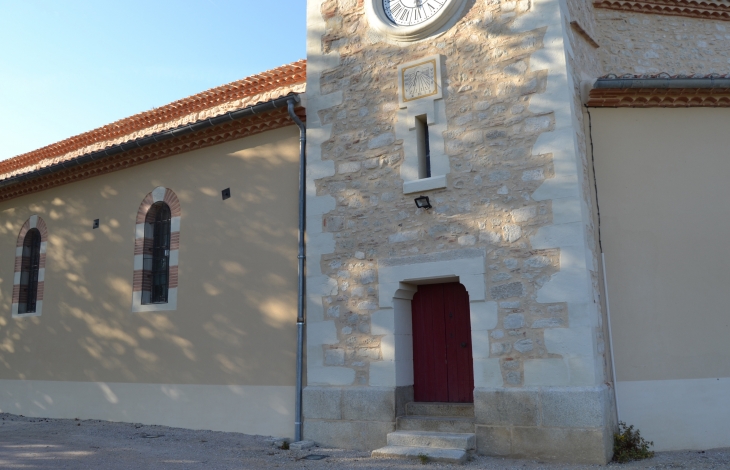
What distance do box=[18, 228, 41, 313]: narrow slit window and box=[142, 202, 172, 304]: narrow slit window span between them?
287 centimetres

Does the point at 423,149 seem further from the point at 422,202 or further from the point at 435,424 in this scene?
the point at 435,424

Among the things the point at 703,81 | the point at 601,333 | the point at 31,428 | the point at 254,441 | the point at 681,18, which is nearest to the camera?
the point at 601,333

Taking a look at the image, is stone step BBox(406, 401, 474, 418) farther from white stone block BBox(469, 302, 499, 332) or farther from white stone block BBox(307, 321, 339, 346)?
white stone block BBox(307, 321, 339, 346)

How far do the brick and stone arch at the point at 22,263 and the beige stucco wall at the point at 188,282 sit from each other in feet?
0.50

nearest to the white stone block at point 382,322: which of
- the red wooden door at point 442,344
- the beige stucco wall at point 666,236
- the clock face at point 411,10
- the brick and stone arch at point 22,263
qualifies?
the red wooden door at point 442,344

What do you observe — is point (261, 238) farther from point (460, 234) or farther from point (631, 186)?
point (631, 186)

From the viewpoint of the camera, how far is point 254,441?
7.60 meters

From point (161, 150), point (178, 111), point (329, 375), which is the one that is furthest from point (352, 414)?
point (178, 111)

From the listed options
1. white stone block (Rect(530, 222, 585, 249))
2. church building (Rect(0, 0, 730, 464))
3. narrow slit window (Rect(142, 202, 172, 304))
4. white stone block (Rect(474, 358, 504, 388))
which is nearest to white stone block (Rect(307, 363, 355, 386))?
church building (Rect(0, 0, 730, 464))

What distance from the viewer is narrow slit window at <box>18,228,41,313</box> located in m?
11.2

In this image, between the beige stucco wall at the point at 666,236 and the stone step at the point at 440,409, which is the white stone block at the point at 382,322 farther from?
the beige stucco wall at the point at 666,236

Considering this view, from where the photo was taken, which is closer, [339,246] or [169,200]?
[339,246]

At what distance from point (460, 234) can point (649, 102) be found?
274cm

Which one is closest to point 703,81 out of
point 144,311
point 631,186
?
point 631,186
